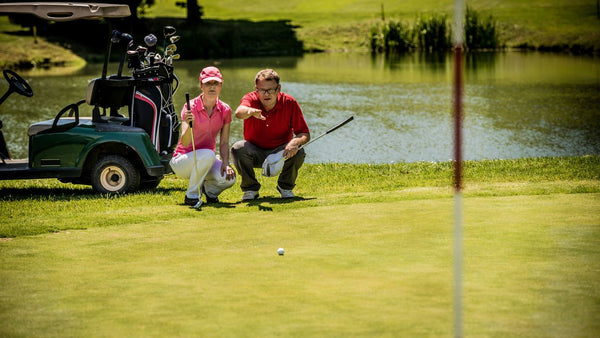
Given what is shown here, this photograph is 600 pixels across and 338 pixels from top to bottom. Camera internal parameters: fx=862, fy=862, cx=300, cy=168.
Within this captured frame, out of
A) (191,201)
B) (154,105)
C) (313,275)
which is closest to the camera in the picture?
(313,275)

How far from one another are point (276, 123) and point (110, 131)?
1944 mm

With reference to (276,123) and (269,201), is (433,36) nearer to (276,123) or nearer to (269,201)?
(276,123)

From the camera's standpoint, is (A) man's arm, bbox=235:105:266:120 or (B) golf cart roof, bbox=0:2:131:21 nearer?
(A) man's arm, bbox=235:105:266:120

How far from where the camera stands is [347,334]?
3949mm

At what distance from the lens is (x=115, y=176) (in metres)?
9.62

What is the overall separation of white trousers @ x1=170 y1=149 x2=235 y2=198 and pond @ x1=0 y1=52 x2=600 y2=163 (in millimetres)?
6284

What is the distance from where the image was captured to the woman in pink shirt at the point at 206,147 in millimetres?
8344

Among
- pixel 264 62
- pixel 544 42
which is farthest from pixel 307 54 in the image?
pixel 544 42

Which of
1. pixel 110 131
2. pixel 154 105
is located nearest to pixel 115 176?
pixel 110 131

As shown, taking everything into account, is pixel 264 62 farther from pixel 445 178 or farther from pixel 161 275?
pixel 161 275

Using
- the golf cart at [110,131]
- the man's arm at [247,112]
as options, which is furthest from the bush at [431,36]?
the man's arm at [247,112]

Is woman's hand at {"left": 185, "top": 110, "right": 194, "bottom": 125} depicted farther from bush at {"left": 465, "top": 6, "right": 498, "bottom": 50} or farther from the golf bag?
bush at {"left": 465, "top": 6, "right": 498, "bottom": 50}

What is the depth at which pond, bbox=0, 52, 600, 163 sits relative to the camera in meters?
16.2

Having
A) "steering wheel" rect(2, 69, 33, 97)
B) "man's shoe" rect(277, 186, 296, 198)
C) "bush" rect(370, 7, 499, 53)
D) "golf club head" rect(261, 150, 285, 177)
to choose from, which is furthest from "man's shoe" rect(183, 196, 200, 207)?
"bush" rect(370, 7, 499, 53)
